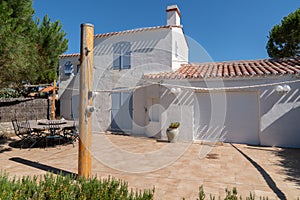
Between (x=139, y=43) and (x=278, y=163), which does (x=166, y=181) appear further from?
(x=139, y=43)

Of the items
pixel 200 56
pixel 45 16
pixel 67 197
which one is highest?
pixel 45 16

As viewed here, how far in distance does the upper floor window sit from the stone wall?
6544 mm

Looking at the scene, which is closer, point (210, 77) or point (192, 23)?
point (210, 77)

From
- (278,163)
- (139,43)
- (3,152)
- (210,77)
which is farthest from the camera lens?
(139,43)

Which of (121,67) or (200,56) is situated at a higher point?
(200,56)

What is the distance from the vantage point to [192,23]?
48.0 feet

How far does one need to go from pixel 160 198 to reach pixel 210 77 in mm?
7293

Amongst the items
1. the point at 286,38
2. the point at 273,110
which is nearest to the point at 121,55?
the point at 273,110

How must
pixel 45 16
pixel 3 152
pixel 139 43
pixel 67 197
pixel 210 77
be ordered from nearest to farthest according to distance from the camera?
pixel 67 197 → pixel 3 152 → pixel 210 77 → pixel 139 43 → pixel 45 16

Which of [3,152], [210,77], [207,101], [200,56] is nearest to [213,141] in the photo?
[207,101]

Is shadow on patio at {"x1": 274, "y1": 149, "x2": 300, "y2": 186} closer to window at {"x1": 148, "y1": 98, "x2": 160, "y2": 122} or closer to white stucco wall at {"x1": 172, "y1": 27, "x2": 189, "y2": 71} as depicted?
window at {"x1": 148, "y1": 98, "x2": 160, "y2": 122}

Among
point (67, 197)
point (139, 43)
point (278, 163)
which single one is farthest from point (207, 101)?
point (67, 197)

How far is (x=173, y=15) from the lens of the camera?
13.2 metres

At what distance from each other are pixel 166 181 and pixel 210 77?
6.49 metres
